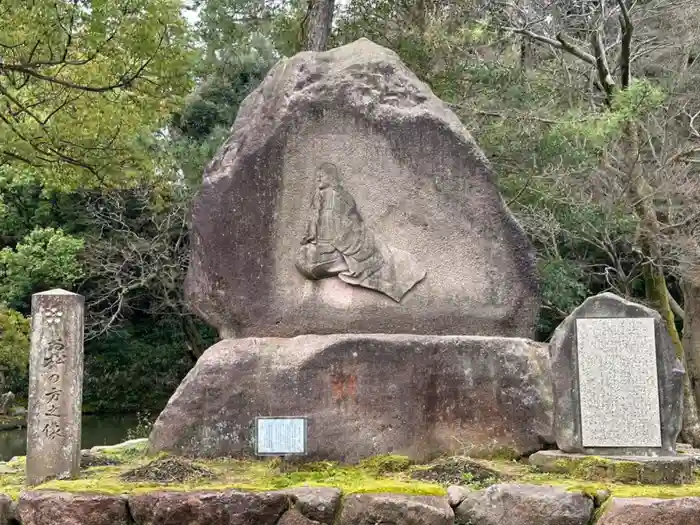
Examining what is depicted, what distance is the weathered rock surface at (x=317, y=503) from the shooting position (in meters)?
5.31

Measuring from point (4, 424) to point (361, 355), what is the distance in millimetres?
14784

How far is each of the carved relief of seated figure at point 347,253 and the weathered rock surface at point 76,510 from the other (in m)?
2.48

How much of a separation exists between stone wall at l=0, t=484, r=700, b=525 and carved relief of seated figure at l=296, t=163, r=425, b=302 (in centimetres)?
210

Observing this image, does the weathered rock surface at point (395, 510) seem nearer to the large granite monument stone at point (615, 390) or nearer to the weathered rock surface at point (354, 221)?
the large granite monument stone at point (615, 390)

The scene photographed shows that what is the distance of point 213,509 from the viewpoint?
5.27m

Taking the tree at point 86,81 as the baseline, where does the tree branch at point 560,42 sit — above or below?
above

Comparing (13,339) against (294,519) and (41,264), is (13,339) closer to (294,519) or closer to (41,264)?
(41,264)

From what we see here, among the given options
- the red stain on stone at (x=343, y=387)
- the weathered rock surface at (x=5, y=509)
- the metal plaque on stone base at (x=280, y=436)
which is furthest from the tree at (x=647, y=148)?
the weathered rock surface at (x=5, y=509)

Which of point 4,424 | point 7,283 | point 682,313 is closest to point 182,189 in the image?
point 7,283

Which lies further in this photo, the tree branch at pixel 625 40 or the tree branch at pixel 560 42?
the tree branch at pixel 560 42

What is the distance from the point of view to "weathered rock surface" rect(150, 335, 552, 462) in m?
6.40

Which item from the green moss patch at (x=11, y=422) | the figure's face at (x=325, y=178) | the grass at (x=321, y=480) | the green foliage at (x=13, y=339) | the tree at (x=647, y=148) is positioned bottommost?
the green moss patch at (x=11, y=422)

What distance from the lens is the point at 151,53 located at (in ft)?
31.9

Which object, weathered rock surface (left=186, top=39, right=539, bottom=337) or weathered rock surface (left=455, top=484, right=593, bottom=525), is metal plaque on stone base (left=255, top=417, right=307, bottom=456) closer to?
weathered rock surface (left=186, top=39, right=539, bottom=337)
